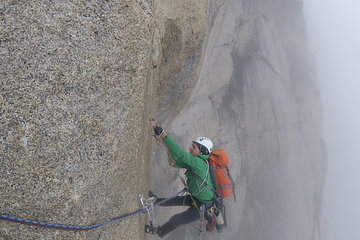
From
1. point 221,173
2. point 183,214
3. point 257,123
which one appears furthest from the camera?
point 257,123

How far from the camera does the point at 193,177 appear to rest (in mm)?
4660

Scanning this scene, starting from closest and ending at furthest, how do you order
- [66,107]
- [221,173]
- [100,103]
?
[66,107]
[100,103]
[221,173]

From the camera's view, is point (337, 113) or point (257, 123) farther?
point (337, 113)

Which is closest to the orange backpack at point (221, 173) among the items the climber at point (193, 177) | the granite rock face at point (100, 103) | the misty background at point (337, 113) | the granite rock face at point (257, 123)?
the climber at point (193, 177)

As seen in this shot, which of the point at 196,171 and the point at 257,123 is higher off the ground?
the point at 257,123

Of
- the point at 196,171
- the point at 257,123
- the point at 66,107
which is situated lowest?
the point at 196,171

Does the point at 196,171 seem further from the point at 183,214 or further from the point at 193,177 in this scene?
the point at 183,214

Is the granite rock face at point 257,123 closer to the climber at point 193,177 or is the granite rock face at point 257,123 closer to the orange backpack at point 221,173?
the climber at point 193,177

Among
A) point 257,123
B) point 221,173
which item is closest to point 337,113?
point 257,123

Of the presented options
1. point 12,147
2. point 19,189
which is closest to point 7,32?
point 12,147

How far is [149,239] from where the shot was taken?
595 centimetres

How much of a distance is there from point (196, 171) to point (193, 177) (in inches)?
8.9

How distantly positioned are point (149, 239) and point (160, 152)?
191 centimetres

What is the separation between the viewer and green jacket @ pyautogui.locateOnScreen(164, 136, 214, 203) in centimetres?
406
